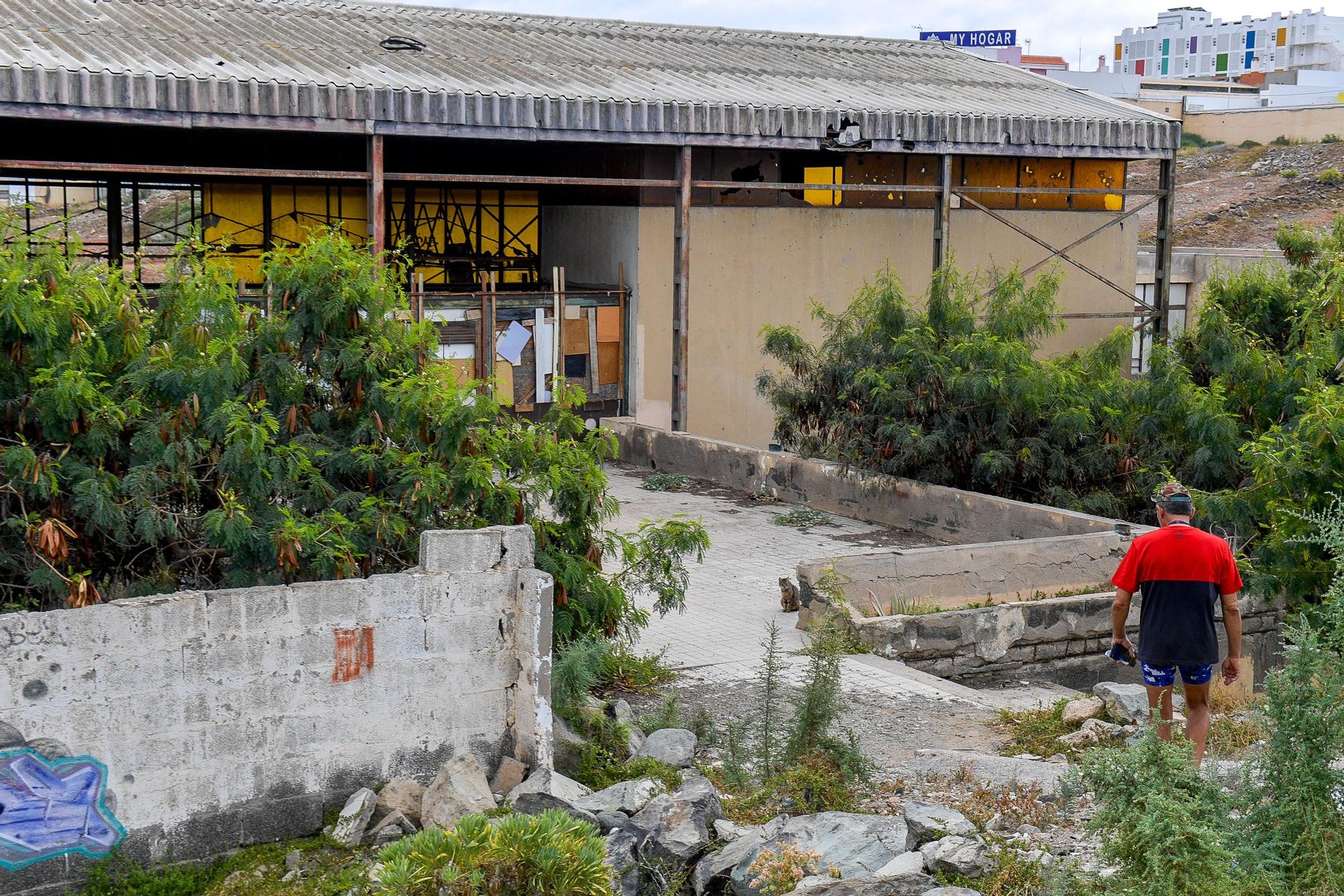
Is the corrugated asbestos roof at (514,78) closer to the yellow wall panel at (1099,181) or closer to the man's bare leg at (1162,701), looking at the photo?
the yellow wall panel at (1099,181)

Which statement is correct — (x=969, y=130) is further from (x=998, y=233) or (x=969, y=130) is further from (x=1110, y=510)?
(x=1110, y=510)

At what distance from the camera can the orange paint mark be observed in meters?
7.55

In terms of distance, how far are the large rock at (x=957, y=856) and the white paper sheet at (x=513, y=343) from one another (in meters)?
15.9

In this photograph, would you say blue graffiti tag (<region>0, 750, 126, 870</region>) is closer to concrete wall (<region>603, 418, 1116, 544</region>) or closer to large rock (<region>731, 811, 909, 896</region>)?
large rock (<region>731, 811, 909, 896</region>)

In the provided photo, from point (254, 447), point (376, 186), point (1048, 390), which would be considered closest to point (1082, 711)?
point (254, 447)

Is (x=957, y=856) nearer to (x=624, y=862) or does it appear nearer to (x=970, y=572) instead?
(x=624, y=862)

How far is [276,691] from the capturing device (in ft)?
24.2

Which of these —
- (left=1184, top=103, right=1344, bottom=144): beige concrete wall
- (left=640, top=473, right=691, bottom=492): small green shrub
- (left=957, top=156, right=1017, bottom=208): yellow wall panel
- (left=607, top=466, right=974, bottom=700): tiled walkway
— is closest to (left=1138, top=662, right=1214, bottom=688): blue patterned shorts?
(left=607, top=466, right=974, bottom=700): tiled walkway

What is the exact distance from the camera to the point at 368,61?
784 inches

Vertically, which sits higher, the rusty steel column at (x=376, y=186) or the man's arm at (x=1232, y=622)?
the rusty steel column at (x=376, y=186)

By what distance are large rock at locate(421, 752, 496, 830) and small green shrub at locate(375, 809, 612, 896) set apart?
0.76 metres

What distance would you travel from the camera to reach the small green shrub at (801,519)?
16328 mm

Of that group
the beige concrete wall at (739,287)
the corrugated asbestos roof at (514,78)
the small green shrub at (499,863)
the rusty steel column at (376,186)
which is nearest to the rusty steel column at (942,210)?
the corrugated asbestos roof at (514,78)

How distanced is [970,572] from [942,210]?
12.2 m
